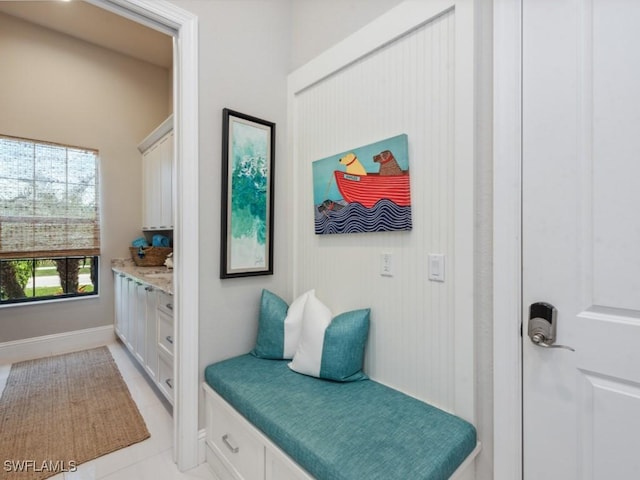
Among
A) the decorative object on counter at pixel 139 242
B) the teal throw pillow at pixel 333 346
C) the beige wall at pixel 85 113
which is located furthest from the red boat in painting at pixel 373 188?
the beige wall at pixel 85 113

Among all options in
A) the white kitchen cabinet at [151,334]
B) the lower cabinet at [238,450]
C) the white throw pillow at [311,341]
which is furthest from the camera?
the white kitchen cabinet at [151,334]

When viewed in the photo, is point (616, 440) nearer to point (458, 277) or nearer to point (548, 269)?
point (548, 269)

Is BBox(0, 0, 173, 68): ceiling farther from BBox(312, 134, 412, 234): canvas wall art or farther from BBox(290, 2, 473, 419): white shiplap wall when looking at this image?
BBox(312, 134, 412, 234): canvas wall art

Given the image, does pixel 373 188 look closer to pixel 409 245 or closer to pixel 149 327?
pixel 409 245

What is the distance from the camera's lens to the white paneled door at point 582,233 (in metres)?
0.96

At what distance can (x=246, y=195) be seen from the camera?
6.33 ft

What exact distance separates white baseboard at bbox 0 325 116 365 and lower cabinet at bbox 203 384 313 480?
2.67m

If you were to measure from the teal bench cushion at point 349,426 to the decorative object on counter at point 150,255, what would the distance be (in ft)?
7.69

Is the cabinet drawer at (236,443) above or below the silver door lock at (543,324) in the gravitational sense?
below

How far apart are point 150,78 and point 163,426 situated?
13.1ft

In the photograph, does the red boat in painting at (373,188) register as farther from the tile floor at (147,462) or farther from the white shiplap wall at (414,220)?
the tile floor at (147,462)

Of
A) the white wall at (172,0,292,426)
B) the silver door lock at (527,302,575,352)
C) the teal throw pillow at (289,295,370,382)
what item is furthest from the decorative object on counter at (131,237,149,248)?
the silver door lock at (527,302,575,352)

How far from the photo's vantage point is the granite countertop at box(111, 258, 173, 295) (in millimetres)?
2237

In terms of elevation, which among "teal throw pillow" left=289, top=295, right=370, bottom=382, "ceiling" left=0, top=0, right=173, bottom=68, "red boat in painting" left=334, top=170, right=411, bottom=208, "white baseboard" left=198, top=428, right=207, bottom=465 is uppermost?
"ceiling" left=0, top=0, right=173, bottom=68
